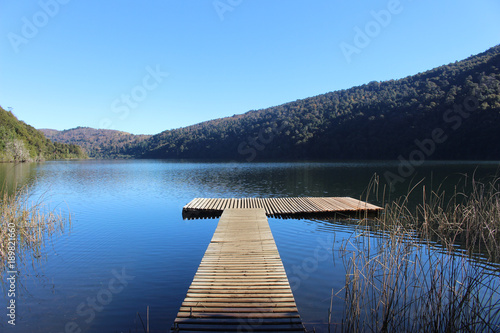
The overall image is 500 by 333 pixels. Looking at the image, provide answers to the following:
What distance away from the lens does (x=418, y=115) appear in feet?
177

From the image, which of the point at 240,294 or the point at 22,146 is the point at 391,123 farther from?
the point at 22,146

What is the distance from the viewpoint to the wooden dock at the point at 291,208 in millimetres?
11094

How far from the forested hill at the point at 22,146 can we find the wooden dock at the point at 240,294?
3353 cm

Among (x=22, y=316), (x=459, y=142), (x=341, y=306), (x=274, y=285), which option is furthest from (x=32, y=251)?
(x=459, y=142)

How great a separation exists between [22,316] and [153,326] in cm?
184

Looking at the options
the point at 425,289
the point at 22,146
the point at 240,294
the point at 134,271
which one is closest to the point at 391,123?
the point at 425,289

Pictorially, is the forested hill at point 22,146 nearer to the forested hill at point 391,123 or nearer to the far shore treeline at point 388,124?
the far shore treeline at point 388,124

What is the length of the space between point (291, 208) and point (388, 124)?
177 ft

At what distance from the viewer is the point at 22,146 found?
171 ft

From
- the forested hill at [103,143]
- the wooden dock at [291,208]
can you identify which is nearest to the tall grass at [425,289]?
the wooden dock at [291,208]

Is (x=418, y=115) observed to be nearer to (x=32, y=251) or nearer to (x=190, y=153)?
(x=32, y=251)

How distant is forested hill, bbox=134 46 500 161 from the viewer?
47.2 meters

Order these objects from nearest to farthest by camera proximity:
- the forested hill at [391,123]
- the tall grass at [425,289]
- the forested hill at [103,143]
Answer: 1. the tall grass at [425,289]
2. the forested hill at [391,123]
3. the forested hill at [103,143]

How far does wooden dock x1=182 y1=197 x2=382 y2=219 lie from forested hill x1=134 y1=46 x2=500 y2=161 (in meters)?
44.2
